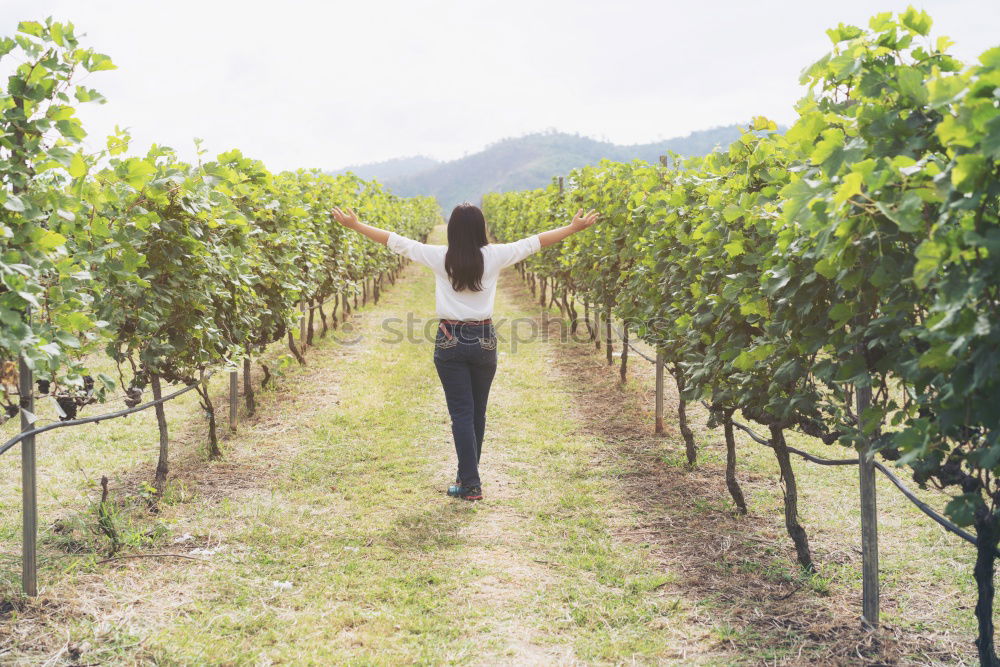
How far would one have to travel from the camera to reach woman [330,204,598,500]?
4566 millimetres

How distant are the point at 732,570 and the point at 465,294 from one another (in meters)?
2.25

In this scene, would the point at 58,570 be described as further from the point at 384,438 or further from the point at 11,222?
the point at 384,438

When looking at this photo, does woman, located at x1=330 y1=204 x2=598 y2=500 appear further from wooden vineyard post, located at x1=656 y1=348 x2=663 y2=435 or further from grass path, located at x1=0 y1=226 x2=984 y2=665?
wooden vineyard post, located at x1=656 y1=348 x2=663 y2=435

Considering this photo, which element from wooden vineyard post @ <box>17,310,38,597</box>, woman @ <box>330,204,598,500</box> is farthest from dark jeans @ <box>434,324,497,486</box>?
wooden vineyard post @ <box>17,310,38,597</box>

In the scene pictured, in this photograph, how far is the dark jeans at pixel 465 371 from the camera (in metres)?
4.67

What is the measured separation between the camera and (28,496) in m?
3.40

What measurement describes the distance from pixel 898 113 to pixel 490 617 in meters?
2.68

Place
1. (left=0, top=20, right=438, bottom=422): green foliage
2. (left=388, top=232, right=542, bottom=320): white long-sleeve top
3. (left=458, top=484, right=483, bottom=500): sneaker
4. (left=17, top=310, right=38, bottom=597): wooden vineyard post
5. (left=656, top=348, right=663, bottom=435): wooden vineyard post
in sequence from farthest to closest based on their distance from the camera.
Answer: (left=656, top=348, right=663, bottom=435): wooden vineyard post → (left=458, top=484, right=483, bottom=500): sneaker → (left=388, top=232, right=542, bottom=320): white long-sleeve top → (left=17, top=310, right=38, bottom=597): wooden vineyard post → (left=0, top=20, right=438, bottom=422): green foliage

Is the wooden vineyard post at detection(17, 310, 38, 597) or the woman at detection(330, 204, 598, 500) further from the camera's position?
the woman at detection(330, 204, 598, 500)

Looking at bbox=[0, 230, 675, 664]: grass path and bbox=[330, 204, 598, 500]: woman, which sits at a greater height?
bbox=[330, 204, 598, 500]: woman

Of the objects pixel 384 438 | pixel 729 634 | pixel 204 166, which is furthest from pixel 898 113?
pixel 384 438

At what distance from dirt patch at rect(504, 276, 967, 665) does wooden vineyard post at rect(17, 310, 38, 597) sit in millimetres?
2975

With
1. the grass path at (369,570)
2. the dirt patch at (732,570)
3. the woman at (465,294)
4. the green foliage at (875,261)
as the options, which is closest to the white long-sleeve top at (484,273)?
the woman at (465,294)

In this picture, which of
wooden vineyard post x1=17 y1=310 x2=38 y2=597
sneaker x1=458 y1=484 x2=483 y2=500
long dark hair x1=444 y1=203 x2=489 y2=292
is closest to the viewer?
wooden vineyard post x1=17 y1=310 x2=38 y2=597
